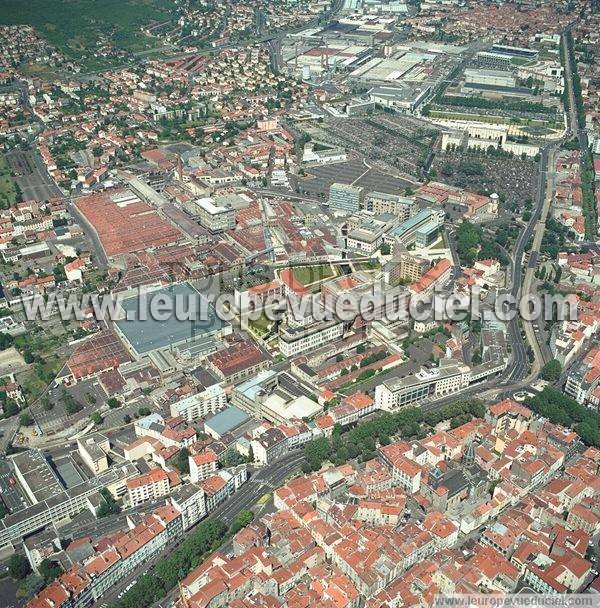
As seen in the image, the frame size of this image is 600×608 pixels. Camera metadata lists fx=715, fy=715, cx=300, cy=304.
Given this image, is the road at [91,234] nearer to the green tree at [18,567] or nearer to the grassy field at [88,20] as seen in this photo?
the green tree at [18,567]

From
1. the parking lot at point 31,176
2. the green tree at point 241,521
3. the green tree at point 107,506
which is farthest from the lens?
the parking lot at point 31,176

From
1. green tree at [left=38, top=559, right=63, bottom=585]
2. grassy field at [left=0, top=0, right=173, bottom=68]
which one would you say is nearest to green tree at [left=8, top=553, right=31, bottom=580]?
green tree at [left=38, top=559, right=63, bottom=585]

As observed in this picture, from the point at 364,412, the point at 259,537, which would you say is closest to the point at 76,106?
the point at 364,412

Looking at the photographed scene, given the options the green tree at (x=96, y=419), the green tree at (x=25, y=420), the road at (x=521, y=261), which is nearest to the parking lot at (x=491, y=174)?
the road at (x=521, y=261)

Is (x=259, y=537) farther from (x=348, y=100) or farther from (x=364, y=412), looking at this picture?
(x=348, y=100)

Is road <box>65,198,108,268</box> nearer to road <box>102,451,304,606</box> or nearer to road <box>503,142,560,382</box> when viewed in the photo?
road <box>102,451,304,606</box>

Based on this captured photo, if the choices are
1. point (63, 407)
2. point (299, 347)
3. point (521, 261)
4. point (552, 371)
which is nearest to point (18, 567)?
point (63, 407)

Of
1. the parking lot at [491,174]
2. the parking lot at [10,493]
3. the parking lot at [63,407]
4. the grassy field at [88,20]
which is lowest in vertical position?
the parking lot at [10,493]
